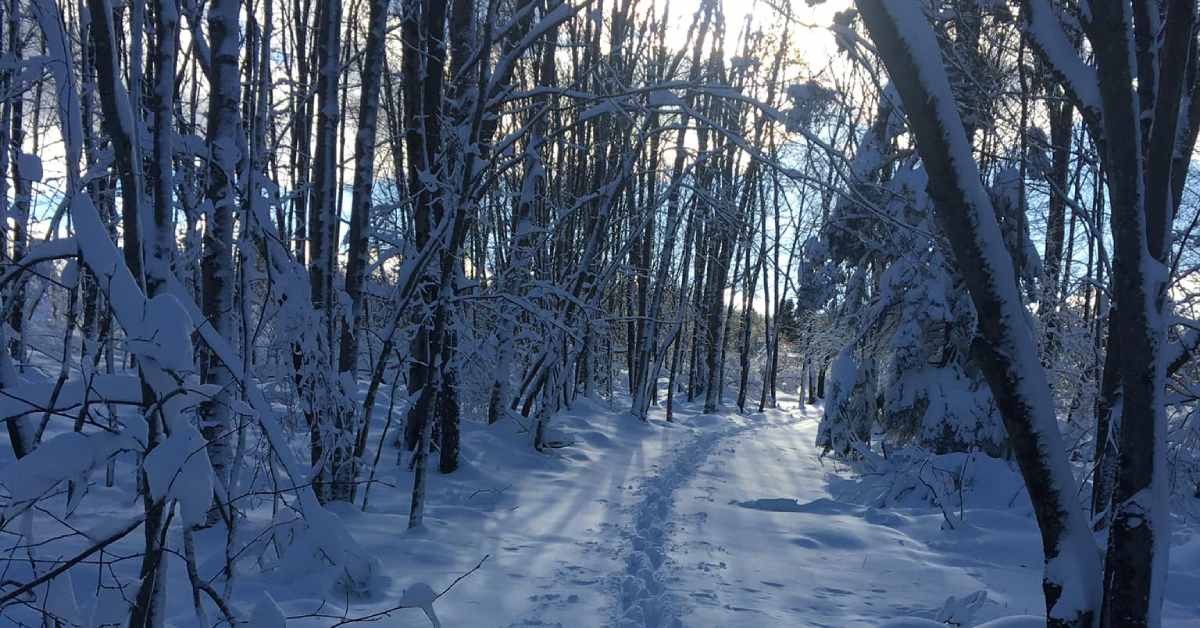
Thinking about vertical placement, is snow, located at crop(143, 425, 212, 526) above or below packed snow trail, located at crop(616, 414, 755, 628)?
above

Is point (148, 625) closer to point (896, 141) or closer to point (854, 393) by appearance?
point (854, 393)

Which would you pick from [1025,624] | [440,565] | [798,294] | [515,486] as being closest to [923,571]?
[1025,624]

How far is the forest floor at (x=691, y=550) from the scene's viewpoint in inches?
168

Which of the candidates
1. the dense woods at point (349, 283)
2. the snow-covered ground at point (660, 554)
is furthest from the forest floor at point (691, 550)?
the dense woods at point (349, 283)

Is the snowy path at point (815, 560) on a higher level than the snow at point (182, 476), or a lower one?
lower

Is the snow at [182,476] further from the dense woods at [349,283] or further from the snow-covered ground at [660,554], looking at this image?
the snow-covered ground at [660,554]

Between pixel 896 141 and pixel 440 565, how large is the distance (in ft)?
37.6

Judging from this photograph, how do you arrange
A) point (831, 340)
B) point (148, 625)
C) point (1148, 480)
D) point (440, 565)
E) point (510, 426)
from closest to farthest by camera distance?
point (148, 625)
point (1148, 480)
point (440, 565)
point (510, 426)
point (831, 340)

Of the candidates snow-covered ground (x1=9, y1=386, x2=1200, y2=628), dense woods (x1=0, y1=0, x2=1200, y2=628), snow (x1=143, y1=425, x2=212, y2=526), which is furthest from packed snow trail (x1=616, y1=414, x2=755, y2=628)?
snow (x1=143, y1=425, x2=212, y2=526)

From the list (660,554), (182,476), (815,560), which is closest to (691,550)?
(660,554)

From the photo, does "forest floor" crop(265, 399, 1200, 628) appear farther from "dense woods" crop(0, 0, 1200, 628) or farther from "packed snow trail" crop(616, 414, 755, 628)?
"dense woods" crop(0, 0, 1200, 628)

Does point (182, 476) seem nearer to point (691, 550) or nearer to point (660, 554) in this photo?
point (660, 554)

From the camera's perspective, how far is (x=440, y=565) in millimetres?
4871

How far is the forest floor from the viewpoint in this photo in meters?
4.27
